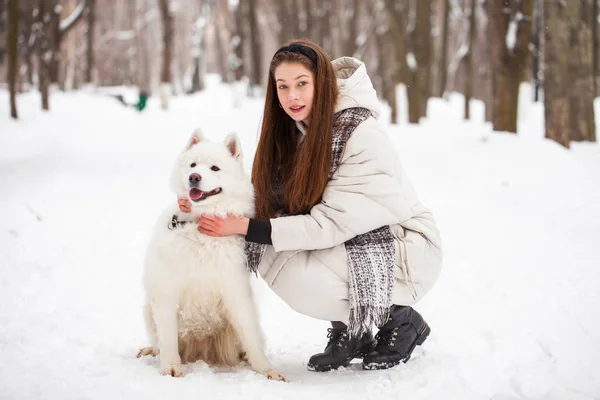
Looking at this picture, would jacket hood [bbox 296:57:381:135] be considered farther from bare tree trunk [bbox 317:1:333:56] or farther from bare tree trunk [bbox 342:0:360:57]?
bare tree trunk [bbox 317:1:333:56]

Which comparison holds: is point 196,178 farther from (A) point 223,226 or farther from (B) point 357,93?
(B) point 357,93

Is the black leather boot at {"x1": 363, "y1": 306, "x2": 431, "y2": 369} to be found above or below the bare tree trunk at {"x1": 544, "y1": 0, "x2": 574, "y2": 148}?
below

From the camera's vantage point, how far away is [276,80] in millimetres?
3045

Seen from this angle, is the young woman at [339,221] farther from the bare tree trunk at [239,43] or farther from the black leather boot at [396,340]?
the bare tree trunk at [239,43]

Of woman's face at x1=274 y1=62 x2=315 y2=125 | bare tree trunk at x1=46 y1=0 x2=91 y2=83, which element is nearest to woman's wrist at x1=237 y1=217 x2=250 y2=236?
woman's face at x1=274 y1=62 x2=315 y2=125

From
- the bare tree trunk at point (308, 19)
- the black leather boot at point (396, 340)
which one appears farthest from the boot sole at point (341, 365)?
the bare tree trunk at point (308, 19)

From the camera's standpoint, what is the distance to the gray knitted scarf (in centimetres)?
286

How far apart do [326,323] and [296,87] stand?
1922 millimetres

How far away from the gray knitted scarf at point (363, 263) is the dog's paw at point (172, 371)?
2.05ft

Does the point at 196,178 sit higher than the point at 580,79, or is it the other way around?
the point at 580,79

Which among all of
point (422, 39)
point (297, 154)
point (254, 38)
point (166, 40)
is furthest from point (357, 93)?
point (166, 40)

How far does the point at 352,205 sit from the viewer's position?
2.83 m

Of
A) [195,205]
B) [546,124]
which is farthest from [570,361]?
[546,124]

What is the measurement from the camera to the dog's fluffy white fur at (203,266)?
2850mm
